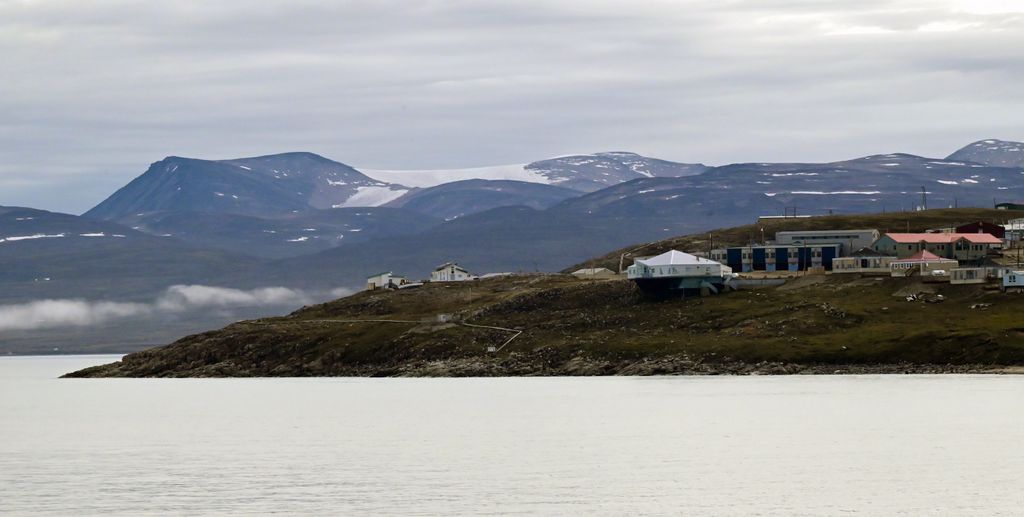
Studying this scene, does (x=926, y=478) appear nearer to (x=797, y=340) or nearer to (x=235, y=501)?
(x=235, y=501)

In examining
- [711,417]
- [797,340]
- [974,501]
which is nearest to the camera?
[974,501]

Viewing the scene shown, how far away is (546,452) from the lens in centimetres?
10381

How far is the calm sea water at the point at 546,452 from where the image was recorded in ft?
266

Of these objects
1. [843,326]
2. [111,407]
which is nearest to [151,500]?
[111,407]

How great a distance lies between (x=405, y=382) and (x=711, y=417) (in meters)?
73.9

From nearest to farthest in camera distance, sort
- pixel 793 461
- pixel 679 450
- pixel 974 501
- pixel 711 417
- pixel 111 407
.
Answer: pixel 974 501
pixel 793 461
pixel 679 450
pixel 711 417
pixel 111 407

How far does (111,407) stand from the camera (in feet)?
529

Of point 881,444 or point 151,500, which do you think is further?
point 881,444

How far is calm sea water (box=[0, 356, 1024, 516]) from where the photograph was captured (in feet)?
266

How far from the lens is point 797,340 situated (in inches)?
7480

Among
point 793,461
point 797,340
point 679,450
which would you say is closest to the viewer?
point 793,461

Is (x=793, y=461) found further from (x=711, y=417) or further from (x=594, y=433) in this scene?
(x=711, y=417)

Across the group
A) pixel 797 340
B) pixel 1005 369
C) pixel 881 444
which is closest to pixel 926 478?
pixel 881 444

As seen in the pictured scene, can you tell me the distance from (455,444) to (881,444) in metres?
27.9
